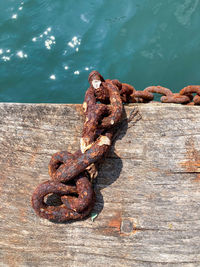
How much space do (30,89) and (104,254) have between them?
4664 mm

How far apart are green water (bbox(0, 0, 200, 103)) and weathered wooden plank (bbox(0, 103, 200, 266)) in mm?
3728

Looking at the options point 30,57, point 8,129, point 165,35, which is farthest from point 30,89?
point 8,129

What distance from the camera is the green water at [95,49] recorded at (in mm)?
5449

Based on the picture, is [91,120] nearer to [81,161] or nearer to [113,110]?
[113,110]

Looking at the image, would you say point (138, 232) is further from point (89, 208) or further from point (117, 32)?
point (117, 32)

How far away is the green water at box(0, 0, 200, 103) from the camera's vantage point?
5449mm

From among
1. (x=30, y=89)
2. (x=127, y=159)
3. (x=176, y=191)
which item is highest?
(x=30, y=89)

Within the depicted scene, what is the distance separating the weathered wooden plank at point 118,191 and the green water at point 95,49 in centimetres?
373

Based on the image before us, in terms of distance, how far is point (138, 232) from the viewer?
5.31 feet

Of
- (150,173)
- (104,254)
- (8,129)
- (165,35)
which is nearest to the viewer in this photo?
(104,254)

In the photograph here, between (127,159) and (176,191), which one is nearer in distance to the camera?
(176,191)


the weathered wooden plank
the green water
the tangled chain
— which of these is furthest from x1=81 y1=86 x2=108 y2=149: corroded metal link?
the green water

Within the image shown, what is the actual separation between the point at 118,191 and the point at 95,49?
4802mm

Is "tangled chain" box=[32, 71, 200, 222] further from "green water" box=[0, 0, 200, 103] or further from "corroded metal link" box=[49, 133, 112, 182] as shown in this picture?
"green water" box=[0, 0, 200, 103]
